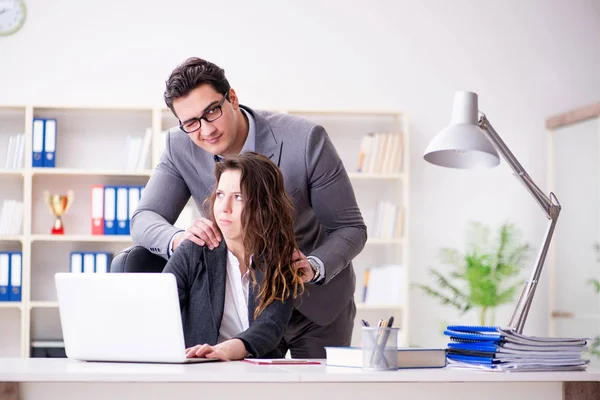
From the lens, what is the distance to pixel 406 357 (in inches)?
63.2

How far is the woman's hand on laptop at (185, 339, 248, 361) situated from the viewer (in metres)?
1.76

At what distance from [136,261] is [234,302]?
0.98 ft

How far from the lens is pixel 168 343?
5.34ft

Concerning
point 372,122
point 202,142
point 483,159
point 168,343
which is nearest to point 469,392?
point 168,343

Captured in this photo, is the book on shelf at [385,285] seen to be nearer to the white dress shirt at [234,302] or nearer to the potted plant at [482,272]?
the potted plant at [482,272]

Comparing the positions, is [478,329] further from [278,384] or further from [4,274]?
[4,274]

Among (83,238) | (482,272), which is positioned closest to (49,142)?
(83,238)

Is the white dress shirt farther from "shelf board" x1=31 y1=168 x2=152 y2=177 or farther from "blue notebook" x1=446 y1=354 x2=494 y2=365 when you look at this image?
"shelf board" x1=31 y1=168 x2=152 y2=177

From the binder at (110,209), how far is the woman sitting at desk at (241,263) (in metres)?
2.82

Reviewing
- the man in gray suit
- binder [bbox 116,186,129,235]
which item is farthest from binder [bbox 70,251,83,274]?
the man in gray suit

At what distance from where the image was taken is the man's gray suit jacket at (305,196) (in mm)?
2338

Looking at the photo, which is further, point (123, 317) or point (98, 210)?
point (98, 210)

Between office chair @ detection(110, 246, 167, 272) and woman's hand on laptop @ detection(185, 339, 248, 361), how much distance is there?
1.60 feet

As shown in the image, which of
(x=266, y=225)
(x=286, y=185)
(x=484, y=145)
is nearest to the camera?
(x=484, y=145)
